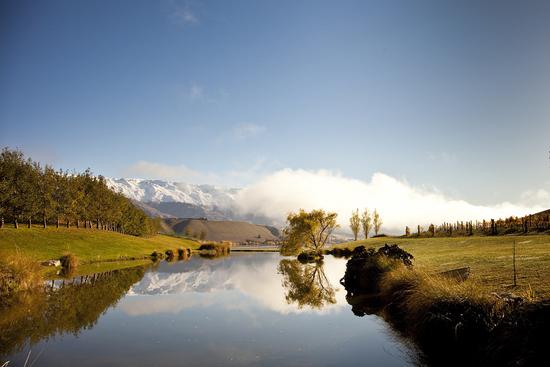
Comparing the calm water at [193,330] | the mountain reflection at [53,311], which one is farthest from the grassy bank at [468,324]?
the mountain reflection at [53,311]

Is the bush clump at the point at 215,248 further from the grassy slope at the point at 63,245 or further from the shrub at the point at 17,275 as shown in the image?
the shrub at the point at 17,275

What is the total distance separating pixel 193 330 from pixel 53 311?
972 centimetres

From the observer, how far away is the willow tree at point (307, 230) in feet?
288

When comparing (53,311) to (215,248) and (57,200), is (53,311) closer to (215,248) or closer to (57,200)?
(57,200)

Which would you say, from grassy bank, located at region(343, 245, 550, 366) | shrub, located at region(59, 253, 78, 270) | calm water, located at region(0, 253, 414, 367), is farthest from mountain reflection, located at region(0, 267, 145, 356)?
shrub, located at region(59, 253, 78, 270)

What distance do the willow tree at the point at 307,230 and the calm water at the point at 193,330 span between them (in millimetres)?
54591

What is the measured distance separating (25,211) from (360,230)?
118 m

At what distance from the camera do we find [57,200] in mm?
89438

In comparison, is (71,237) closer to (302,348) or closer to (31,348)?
(31,348)

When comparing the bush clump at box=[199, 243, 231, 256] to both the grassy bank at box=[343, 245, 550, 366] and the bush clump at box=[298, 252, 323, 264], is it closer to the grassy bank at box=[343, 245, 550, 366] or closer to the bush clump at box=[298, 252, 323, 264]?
the bush clump at box=[298, 252, 323, 264]

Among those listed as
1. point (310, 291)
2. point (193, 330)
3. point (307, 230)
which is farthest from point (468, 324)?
point (307, 230)

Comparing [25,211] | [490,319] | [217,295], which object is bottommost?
[217,295]

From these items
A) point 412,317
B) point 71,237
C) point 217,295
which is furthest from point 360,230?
point 412,317

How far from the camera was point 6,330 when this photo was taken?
1822cm
